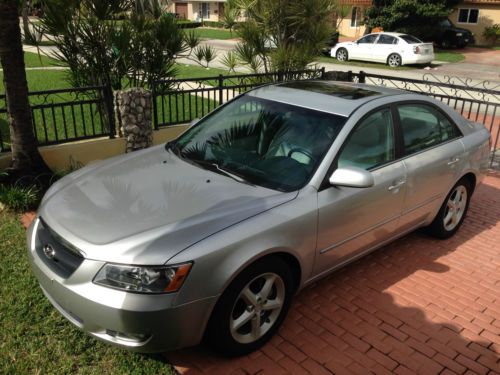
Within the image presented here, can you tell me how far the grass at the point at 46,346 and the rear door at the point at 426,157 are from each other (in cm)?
262

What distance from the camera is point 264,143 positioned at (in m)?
3.90

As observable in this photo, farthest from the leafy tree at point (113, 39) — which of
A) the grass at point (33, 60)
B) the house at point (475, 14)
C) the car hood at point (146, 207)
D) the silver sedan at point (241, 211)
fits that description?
the house at point (475, 14)

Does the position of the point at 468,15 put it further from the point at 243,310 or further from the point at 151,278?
the point at 151,278

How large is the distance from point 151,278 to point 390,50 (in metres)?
21.7

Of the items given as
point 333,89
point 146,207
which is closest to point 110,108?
point 333,89

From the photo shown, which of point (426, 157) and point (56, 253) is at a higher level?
point (426, 157)

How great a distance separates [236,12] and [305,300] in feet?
25.9

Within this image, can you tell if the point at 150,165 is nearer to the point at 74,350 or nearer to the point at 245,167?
the point at 245,167

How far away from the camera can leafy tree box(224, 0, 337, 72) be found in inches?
387

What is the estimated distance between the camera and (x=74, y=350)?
3.29m

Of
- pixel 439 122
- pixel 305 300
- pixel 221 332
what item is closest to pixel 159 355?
pixel 221 332

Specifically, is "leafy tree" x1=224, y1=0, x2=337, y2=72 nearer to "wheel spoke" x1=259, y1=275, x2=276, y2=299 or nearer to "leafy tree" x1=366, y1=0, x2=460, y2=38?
"wheel spoke" x1=259, y1=275, x2=276, y2=299

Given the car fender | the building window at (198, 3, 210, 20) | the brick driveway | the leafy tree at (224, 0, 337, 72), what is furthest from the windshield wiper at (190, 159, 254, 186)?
the building window at (198, 3, 210, 20)

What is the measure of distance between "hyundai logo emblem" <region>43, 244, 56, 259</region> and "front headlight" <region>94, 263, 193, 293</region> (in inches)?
22.6
